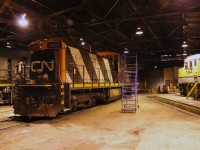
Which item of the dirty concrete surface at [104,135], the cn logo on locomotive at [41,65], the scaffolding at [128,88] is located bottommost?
the dirty concrete surface at [104,135]

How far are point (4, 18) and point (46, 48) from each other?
4.80 meters

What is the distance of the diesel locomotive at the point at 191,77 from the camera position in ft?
57.6

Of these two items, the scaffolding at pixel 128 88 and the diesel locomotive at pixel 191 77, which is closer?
the scaffolding at pixel 128 88

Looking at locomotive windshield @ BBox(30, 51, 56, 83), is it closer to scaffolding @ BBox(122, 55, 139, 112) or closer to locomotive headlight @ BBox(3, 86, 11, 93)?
scaffolding @ BBox(122, 55, 139, 112)

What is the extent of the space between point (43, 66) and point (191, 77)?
13455 mm

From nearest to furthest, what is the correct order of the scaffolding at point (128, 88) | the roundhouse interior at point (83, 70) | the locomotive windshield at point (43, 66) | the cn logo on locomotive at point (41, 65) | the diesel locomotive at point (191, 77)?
the roundhouse interior at point (83, 70) → the cn logo on locomotive at point (41, 65) → the locomotive windshield at point (43, 66) → the scaffolding at point (128, 88) → the diesel locomotive at point (191, 77)

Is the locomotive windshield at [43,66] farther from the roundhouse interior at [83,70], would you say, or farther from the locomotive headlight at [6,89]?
the locomotive headlight at [6,89]

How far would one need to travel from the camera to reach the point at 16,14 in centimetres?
1320

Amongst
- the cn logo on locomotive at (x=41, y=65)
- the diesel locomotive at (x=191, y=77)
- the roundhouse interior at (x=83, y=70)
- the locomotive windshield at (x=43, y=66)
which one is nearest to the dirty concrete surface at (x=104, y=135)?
the roundhouse interior at (x=83, y=70)

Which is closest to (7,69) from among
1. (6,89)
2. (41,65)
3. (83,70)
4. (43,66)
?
(6,89)

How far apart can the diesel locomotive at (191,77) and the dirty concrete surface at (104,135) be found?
930 cm

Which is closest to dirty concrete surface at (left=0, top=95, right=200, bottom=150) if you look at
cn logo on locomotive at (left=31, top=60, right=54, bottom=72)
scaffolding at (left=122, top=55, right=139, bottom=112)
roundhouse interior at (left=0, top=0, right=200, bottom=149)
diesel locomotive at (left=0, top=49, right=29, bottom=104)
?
roundhouse interior at (left=0, top=0, right=200, bottom=149)

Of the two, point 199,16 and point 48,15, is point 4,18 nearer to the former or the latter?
point 48,15

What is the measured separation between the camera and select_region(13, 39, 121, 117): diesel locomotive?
930cm
